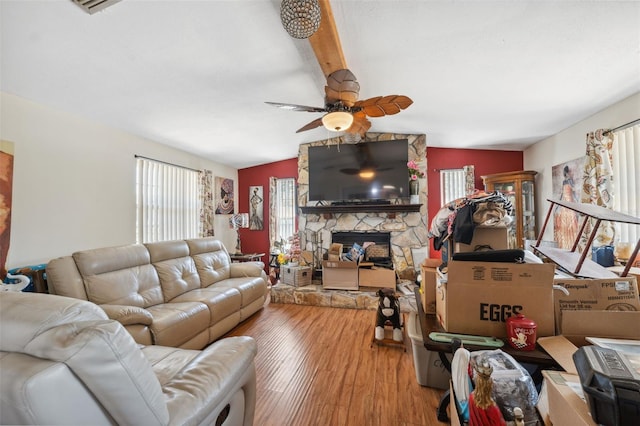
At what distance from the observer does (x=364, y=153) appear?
4.17 metres

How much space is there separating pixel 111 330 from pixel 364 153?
3962mm

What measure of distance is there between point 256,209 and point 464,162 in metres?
4.28

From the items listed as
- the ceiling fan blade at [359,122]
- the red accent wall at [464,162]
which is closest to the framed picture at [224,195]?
the ceiling fan blade at [359,122]

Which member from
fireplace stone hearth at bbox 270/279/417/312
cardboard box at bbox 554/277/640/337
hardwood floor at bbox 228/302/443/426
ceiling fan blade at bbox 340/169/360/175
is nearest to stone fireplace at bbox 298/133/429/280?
ceiling fan blade at bbox 340/169/360/175

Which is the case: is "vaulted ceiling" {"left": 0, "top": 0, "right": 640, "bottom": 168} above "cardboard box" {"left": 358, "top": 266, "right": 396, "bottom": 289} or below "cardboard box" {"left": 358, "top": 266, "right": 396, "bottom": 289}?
above

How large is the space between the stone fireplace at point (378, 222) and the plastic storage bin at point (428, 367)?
228 centimetres

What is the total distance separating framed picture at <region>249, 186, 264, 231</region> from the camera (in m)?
5.43

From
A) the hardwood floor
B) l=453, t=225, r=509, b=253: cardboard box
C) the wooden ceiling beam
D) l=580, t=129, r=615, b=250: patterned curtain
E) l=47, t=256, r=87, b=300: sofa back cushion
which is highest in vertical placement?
the wooden ceiling beam

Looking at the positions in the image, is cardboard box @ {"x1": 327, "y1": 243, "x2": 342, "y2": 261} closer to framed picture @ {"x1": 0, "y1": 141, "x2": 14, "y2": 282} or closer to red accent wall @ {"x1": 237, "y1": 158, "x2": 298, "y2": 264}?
red accent wall @ {"x1": 237, "y1": 158, "x2": 298, "y2": 264}

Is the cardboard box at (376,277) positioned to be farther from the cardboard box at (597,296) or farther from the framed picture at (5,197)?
the framed picture at (5,197)

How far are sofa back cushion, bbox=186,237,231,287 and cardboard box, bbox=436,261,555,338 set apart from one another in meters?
2.81

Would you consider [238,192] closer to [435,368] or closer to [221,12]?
[221,12]

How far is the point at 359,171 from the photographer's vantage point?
164 inches

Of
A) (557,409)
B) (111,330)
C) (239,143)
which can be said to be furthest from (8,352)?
(239,143)
